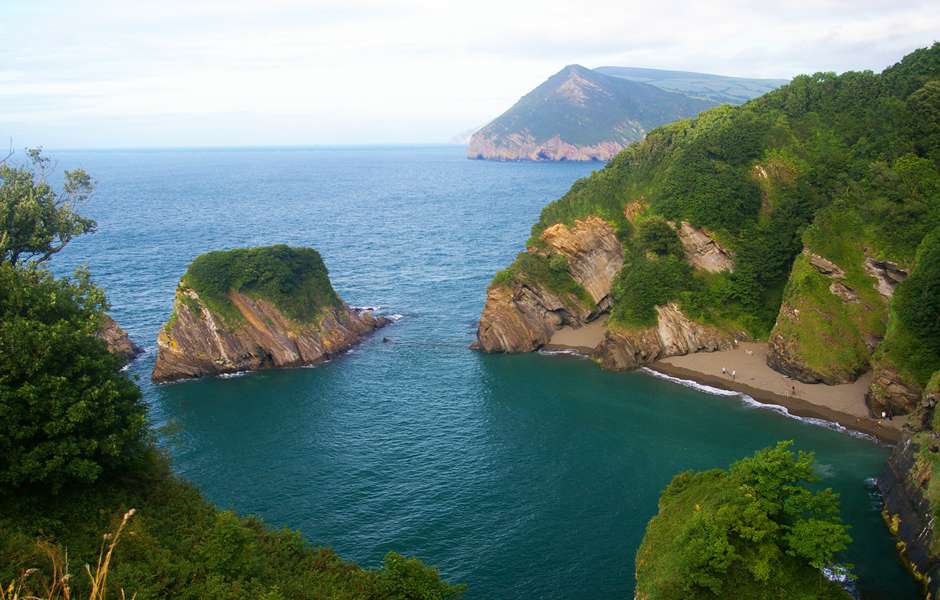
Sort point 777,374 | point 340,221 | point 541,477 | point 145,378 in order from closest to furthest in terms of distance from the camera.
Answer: point 541,477, point 777,374, point 145,378, point 340,221

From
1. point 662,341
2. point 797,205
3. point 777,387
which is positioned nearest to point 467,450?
point 662,341

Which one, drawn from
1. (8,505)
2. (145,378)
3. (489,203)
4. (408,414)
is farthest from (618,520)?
(489,203)

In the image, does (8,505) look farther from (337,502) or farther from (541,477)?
(541,477)

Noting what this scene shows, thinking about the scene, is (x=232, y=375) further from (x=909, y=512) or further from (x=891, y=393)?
(x=891, y=393)

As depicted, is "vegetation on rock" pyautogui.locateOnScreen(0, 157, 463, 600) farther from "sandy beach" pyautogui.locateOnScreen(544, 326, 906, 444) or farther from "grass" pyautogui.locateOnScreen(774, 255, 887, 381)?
"grass" pyautogui.locateOnScreen(774, 255, 887, 381)

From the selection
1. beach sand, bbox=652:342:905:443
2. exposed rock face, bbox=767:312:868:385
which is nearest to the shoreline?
beach sand, bbox=652:342:905:443
